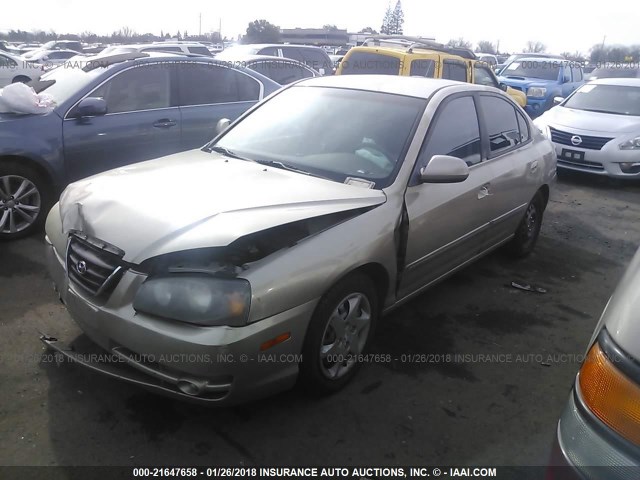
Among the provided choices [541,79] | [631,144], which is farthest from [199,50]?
[631,144]

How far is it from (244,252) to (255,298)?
0.87 feet

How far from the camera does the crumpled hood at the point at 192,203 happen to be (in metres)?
2.48

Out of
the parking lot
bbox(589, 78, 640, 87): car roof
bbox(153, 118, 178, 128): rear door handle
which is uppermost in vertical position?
bbox(589, 78, 640, 87): car roof

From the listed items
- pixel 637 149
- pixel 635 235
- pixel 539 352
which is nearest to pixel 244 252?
pixel 539 352

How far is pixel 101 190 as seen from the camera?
295 centimetres

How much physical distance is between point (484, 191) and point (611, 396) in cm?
262

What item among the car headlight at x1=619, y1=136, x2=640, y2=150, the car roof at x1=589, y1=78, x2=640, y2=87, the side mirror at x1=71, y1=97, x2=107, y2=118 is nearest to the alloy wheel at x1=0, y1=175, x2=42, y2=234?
the side mirror at x1=71, y1=97, x2=107, y2=118

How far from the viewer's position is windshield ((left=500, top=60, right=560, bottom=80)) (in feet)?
49.9

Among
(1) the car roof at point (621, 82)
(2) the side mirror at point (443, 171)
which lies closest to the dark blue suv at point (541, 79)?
(1) the car roof at point (621, 82)

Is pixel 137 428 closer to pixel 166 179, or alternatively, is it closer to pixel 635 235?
pixel 166 179

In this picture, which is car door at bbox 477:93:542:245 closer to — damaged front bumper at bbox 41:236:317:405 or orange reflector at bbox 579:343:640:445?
damaged front bumper at bbox 41:236:317:405

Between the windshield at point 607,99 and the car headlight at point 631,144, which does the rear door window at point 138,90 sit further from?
the windshield at point 607,99

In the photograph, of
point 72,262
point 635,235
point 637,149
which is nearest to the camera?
point 72,262

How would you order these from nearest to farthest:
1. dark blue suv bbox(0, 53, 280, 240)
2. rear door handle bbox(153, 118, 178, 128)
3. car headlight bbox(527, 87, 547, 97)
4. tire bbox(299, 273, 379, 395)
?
tire bbox(299, 273, 379, 395) < dark blue suv bbox(0, 53, 280, 240) < rear door handle bbox(153, 118, 178, 128) < car headlight bbox(527, 87, 547, 97)
